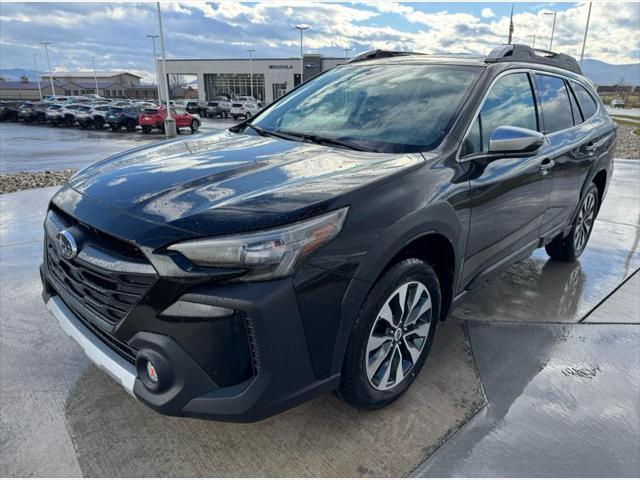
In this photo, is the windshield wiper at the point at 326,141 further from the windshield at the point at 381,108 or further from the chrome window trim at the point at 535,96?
the chrome window trim at the point at 535,96

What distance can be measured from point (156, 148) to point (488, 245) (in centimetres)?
213

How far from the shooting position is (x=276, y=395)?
184 centimetres

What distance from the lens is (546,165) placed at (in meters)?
3.40

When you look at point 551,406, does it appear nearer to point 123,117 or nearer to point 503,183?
point 503,183

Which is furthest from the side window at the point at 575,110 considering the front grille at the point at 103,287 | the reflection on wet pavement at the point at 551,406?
the front grille at the point at 103,287

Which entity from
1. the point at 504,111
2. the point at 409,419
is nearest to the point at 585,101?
the point at 504,111

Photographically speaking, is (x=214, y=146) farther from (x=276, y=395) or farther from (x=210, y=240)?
(x=276, y=395)

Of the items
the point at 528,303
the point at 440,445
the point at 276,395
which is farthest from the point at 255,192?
the point at 528,303

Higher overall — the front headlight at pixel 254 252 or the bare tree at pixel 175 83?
the bare tree at pixel 175 83

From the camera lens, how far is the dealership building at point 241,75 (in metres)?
66.1

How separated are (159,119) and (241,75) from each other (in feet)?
158

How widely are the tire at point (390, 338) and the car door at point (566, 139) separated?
68.5 inches

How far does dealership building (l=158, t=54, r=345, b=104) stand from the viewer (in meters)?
66.1

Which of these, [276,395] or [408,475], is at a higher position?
[276,395]
